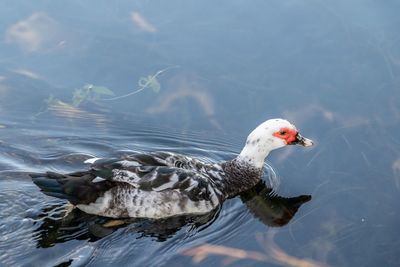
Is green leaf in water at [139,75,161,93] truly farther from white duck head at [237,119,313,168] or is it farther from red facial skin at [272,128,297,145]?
red facial skin at [272,128,297,145]

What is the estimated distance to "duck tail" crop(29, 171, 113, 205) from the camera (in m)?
5.95

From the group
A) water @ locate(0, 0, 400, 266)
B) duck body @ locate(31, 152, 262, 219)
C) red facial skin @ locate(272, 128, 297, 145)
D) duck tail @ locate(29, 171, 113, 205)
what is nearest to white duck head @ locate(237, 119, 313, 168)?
red facial skin @ locate(272, 128, 297, 145)

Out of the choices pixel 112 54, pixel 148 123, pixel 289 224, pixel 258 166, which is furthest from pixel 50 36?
pixel 289 224

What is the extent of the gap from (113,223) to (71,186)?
0.48m

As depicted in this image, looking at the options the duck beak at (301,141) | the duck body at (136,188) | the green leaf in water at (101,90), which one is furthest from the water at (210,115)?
the duck beak at (301,141)

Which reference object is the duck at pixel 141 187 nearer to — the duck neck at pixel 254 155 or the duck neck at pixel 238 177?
the duck neck at pixel 238 177

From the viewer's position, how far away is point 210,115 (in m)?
7.68

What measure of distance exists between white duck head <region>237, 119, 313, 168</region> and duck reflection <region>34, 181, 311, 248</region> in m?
0.51

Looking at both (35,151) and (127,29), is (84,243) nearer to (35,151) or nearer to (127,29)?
(35,151)

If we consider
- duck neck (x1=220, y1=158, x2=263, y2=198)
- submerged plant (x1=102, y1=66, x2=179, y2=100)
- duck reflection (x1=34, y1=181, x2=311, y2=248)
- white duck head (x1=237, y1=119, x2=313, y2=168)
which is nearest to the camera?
duck reflection (x1=34, y1=181, x2=311, y2=248)

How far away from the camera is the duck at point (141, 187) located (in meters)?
6.02

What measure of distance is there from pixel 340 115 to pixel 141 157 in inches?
93.9

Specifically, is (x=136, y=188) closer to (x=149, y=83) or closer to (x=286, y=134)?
(x=286, y=134)

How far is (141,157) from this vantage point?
6348 millimetres
